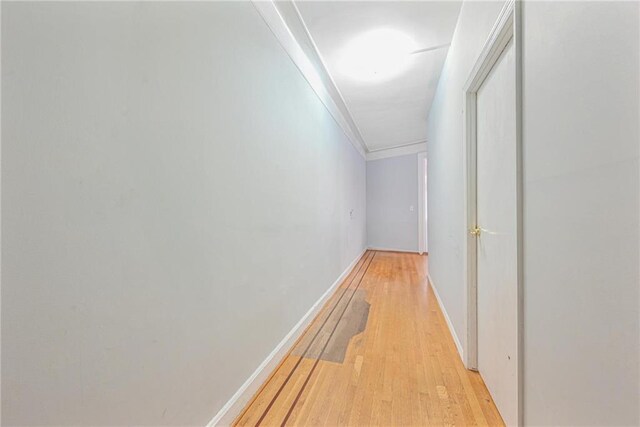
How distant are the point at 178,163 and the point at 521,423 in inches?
68.6

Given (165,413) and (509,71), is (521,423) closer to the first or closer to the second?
(165,413)

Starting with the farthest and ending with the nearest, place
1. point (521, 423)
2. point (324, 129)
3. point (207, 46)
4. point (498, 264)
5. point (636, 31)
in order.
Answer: point (324, 129), point (498, 264), point (207, 46), point (521, 423), point (636, 31)

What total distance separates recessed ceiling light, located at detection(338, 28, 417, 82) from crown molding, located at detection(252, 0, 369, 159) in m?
0.24

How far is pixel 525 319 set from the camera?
0.97 meters

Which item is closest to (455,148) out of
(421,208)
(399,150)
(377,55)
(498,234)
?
(498,234)

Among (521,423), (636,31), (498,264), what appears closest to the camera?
(636,31)

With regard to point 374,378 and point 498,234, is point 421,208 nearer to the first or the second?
point 498,234

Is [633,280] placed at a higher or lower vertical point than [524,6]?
lower

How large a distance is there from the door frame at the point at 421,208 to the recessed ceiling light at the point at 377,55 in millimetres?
3224

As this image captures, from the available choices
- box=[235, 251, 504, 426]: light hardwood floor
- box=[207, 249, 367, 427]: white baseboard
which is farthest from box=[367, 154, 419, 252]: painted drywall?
box=[207, 249, 367, 427]: white baseboard

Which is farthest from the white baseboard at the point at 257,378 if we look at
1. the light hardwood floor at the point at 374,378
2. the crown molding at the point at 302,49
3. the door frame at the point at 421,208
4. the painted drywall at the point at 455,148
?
the door frame at the point at 421,208

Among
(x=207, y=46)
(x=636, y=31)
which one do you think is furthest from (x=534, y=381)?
(x=207, y=46)

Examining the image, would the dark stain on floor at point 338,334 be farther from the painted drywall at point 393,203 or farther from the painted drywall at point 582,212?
the painted drywall at point 393,203

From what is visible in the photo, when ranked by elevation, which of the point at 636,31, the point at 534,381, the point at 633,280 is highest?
the point at 636,31
